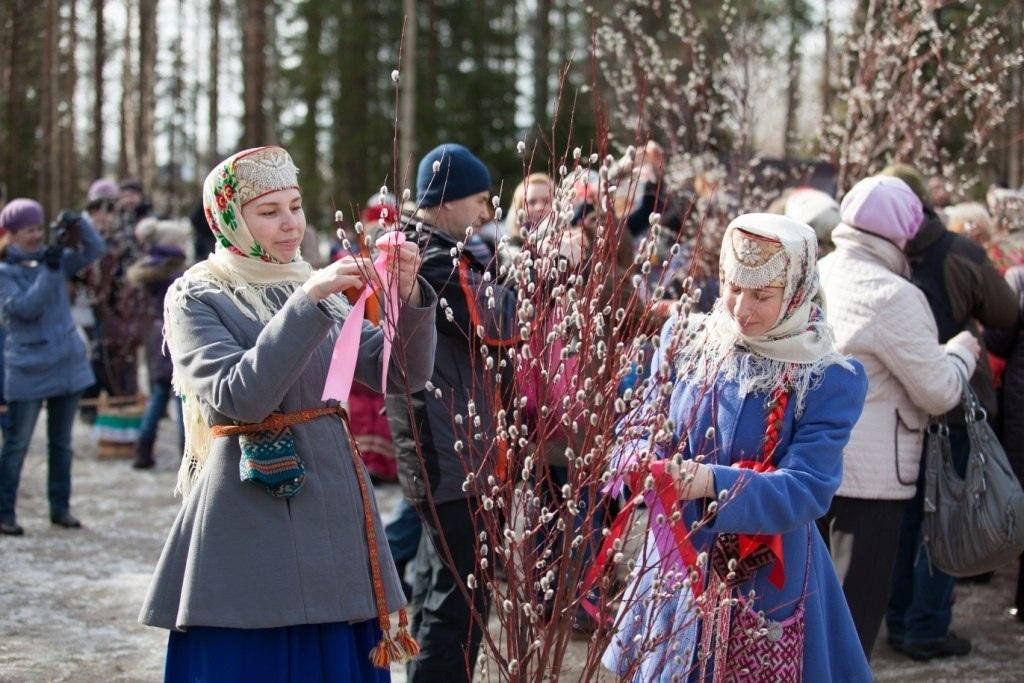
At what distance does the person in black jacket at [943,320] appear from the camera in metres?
4.68

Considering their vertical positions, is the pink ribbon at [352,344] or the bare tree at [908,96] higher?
the bare tree at [908,96]

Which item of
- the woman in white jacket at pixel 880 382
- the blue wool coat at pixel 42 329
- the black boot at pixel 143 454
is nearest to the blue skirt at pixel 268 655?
the woman in white jacket at pixel 880 382

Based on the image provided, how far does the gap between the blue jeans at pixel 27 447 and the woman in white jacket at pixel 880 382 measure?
14.5 ft

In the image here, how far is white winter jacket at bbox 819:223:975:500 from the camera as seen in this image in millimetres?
3941

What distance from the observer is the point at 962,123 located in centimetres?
1584

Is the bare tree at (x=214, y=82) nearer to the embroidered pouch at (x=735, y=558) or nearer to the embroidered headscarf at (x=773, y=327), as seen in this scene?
the embroidered headscarf at (x=773, y=327)

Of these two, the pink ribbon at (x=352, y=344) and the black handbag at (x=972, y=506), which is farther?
the black handbag at (x=972, y=506)

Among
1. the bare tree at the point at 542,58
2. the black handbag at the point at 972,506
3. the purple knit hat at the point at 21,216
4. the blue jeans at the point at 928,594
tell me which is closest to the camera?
the black handbag at the point at 972,506

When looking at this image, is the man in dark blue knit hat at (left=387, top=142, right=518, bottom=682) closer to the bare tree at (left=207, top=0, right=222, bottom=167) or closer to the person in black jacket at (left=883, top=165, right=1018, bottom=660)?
the person in black jacket at (left=883, top=165, right=1018, bottom=660)

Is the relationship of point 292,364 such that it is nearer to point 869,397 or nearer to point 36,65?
point 869,397

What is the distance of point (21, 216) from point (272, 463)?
4.70 meters

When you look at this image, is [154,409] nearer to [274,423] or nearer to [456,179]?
[456,179]

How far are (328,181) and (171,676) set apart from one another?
72.2ft

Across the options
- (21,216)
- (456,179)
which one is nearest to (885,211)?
(456,179)
